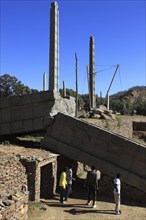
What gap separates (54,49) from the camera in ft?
65.9

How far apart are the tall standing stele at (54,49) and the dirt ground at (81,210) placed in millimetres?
7087

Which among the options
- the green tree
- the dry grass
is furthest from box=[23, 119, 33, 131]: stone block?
the green tree

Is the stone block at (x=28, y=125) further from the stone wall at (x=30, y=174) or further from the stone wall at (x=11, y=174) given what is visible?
the stone wall at (x=11, y=174)

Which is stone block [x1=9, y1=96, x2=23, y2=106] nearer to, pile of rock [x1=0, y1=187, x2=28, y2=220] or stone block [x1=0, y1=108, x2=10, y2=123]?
stone block [x1=0, y1=108, x2=10, y2=123]

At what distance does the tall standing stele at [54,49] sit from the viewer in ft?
65.3

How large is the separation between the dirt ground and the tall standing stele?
709 centimetres

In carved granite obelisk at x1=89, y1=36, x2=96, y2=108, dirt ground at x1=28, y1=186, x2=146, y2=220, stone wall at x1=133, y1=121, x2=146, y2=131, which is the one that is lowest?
dirt ground at x1=28, y1=186, x2=146, y2=220

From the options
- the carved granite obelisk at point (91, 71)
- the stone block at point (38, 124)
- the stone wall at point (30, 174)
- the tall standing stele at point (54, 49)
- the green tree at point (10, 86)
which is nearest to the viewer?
the stone wall at point (30, 174)

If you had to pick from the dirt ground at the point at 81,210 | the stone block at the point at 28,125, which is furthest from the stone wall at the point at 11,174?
the stone block at the point at 28,125

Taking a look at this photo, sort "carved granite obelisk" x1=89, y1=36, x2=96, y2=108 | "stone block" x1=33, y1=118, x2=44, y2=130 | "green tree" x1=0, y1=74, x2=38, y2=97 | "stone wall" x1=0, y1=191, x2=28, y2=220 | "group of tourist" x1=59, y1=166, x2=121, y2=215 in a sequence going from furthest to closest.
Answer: "green tree" x1=0, y1=74, x2=38, y2=97
"carved granite obelisk" x1=89, y1=36, x2=96, y2=108
"stone block" x1=33, y1=118, x2=44, y2=130
"group of tourist" x1=59, y1=166, x2=121, y2=215
"stone wall" x1=0, y1=191, x2=28, y2=220

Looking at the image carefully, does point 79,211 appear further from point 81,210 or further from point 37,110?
point 37,110

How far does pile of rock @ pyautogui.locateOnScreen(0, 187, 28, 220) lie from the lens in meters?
9.13

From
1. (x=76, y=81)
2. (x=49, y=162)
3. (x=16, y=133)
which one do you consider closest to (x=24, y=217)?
(x=49, y=162)

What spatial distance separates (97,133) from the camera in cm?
1588
